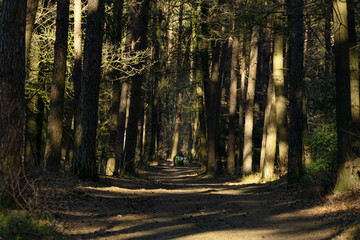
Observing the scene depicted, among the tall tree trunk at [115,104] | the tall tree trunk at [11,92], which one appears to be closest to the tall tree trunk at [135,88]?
the tall tree trunk at [115,104]

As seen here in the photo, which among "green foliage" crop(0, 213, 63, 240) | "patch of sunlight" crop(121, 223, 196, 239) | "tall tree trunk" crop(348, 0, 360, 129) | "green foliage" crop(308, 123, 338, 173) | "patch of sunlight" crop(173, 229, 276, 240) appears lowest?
"patch of sunlight" crop(121, 223, 196, 239)

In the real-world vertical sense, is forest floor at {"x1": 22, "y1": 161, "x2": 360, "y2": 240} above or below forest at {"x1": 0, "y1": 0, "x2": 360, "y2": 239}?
below

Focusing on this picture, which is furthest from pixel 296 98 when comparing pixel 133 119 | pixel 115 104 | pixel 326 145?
pixel 115 104

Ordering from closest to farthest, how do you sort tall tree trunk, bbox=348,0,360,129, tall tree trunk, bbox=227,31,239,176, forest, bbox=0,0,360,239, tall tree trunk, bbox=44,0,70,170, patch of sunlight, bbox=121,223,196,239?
forest, bbox=0,0,360,239 → patch of sunlight, bbox=121,223,196,239 → tall tree trunk, bbox=348,0,360,129 → tall tree trunk, bbox=44,0,70,170 → tall tree trunk, bbox=227,31,239,176

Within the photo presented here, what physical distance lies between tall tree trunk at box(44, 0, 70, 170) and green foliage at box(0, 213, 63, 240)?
781 cm

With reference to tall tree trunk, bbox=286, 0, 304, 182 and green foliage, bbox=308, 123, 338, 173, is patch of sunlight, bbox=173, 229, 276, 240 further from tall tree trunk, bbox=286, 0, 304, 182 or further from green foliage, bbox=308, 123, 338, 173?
green foliage, bbox=308, 123, 338, 173

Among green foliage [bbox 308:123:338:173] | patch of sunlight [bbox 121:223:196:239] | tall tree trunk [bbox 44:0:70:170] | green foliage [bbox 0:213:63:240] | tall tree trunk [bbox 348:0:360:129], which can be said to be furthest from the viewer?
green foliage [bbox 308:123:338:173]

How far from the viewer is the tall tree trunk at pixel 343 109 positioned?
10711mm

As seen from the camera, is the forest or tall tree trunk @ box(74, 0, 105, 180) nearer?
the forest

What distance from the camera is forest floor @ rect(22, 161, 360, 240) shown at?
833 cm

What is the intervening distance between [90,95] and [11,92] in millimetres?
7067

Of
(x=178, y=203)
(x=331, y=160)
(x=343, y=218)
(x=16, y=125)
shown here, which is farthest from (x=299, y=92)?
(x=16, y=125)

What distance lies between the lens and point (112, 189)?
47.9 ft

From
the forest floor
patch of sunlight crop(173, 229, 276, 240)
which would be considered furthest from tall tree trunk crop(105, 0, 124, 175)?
patch of sunlight crop(173, 229, 276, 240)
